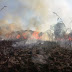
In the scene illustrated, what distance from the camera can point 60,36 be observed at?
2355 inches

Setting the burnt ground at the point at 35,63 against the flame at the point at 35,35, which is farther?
the flame at the point at 35,35

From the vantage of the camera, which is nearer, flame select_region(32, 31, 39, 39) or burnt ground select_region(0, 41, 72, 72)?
burnt ground select_region(0, 41, 72, 72)

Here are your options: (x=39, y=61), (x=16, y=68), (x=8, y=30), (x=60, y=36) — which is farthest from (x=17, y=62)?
(x=8, y=30)

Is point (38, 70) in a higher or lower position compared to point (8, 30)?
lower

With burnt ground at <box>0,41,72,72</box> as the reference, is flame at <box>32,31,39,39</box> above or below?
above

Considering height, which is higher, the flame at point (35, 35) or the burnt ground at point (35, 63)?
the flame at point (35, 35)

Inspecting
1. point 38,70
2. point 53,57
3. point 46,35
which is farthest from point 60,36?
point 38,70

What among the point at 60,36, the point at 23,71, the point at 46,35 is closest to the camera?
the point at 23,71

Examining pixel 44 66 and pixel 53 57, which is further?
pixel 53 57

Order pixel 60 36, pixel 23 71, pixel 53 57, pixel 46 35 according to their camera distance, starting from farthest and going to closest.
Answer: pixel 46 35 → pixel 60 36 → pixel 53 57 → pixel 23 71

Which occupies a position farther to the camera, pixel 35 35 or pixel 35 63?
pixel 35 35

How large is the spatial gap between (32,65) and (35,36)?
4550 centimetres

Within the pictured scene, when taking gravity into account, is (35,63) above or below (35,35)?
below

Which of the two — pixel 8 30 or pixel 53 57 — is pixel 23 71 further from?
pixel 8 30
